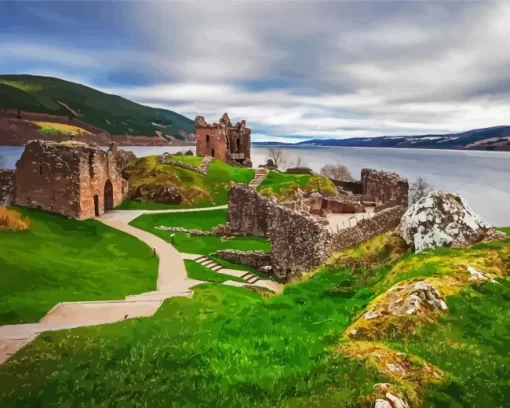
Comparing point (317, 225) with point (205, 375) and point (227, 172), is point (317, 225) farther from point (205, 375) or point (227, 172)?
point (227, 172)

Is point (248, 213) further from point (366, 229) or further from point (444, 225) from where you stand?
point (444, 225)

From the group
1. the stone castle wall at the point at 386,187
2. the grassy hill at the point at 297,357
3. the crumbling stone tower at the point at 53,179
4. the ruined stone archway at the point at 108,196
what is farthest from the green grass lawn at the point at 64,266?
the stone castle wall at the point at 386,187

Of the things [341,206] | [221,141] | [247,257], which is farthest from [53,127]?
[221,141]

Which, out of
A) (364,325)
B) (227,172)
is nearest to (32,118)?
(364,325)

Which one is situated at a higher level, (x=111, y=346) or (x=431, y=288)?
(x=431, y=288)

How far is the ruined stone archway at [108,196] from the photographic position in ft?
126

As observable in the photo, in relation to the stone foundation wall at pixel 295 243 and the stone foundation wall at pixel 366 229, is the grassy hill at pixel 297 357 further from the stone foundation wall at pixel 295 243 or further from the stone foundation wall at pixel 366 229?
the stone foundation wall at pixel 366 229

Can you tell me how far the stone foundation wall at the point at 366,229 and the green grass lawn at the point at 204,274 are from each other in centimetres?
595

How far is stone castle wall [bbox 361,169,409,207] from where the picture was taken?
32.6 m

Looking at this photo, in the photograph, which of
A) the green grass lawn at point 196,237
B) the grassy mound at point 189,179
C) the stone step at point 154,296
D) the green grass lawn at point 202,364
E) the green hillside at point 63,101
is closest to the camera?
the green grass lawn at point 202,364

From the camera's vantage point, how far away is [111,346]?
8.73 metres

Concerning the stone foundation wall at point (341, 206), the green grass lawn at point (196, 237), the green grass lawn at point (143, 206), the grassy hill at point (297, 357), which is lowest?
the green grass lawn at point (196, 237)

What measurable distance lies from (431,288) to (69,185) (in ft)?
94.0

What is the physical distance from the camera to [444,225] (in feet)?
47.1
